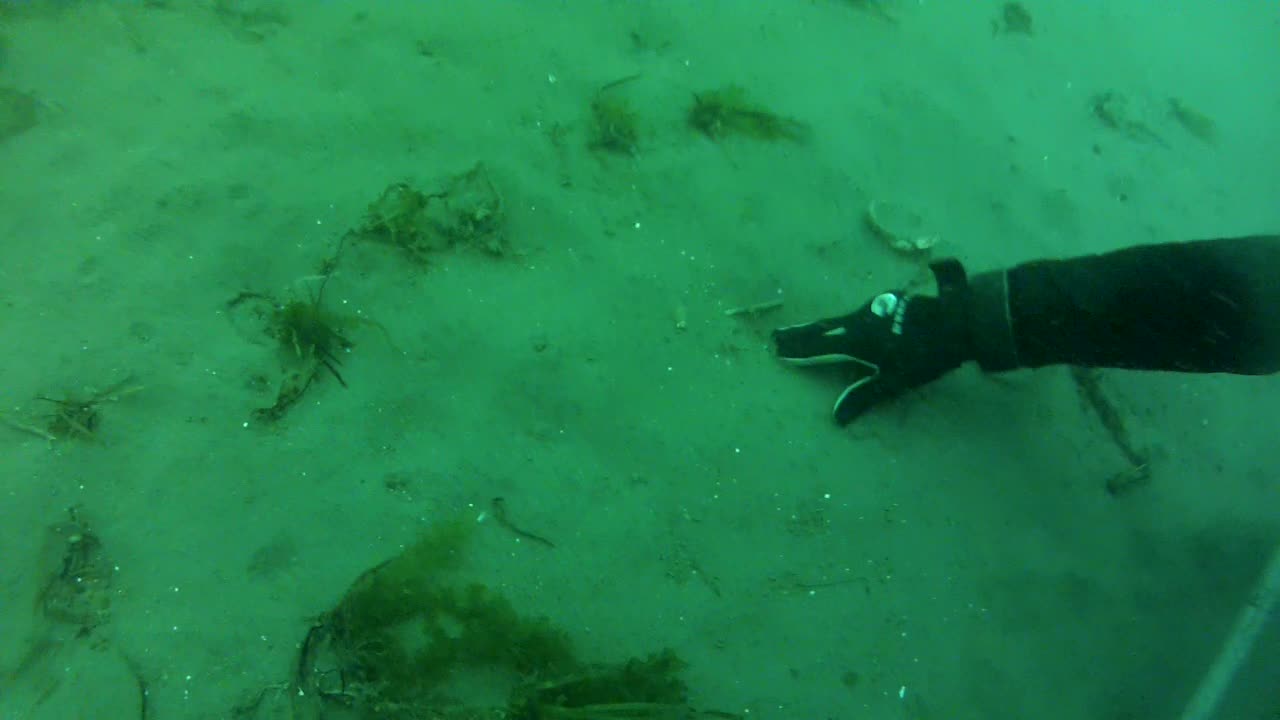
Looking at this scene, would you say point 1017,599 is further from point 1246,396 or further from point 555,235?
point 555,235

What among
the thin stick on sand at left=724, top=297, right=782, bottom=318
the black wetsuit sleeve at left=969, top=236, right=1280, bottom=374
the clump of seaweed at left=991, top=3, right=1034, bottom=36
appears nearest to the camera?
the black wetsuit sleeve at left=969, top=236, right=1280, bottom=374

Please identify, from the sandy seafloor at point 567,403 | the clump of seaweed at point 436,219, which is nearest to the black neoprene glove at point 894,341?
the sandy seafloor at point 567,403

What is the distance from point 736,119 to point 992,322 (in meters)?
2.22

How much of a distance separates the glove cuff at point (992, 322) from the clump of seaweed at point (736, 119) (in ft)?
6.17

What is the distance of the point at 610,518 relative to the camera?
312 cm

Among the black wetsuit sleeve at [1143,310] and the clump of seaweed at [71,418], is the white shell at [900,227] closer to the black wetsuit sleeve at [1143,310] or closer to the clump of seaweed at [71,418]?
the black wetsuit sleeve at [1143,310]

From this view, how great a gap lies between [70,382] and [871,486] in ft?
12.0

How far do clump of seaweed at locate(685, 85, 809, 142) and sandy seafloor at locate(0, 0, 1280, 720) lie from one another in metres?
0.09

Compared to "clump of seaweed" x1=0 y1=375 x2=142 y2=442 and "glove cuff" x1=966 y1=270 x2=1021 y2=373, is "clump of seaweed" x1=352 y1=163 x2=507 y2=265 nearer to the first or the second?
"clump of seaweed" x1=0 y1=375 x2=142 y2=442

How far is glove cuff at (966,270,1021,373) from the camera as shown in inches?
126

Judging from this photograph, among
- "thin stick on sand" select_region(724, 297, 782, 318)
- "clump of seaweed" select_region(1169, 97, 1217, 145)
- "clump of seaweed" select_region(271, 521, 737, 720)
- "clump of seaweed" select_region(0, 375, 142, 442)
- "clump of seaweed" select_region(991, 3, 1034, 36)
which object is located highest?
"clump of seaweed" select_region(991, 3, 1034, 36)

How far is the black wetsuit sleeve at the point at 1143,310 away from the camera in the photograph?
9.14 ft

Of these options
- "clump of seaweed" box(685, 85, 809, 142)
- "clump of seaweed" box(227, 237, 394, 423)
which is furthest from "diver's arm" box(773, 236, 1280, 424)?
"clump of seaweed" box(227, 237, 394, 423)

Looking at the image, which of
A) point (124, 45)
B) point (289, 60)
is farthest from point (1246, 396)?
point (124, 45)
